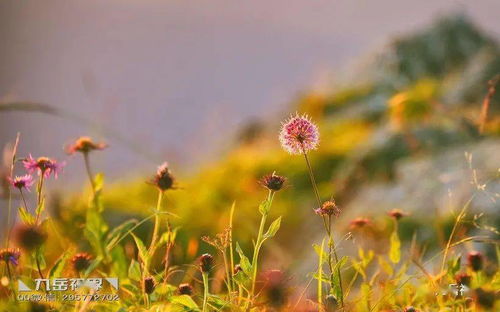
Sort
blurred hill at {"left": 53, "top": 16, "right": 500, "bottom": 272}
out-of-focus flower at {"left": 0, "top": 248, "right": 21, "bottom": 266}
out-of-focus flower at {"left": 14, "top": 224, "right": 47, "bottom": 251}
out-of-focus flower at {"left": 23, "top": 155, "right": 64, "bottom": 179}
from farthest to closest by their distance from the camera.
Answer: blurred hill at {"left": 53, "top": 16, "right": 500, "bottom": 272} < out-of-focus flower at {"left": 23, "top": 155, "right": 64, "bottom": 179} < out-of-focus flower at {"left": 0, "top": 248, "right": 21, "bottom": 266} < out-of-focus flower at {"left": 14, "top": 224, "right": 47, "bottom": 251}

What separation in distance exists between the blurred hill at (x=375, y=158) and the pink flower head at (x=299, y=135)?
47 centimetres

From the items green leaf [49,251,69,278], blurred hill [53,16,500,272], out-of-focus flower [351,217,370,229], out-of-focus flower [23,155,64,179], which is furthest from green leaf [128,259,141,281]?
out-of-focus flower [351,217,370,229]

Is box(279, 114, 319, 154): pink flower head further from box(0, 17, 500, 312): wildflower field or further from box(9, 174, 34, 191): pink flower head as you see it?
box(9, 174, 34, 191): pink flower head

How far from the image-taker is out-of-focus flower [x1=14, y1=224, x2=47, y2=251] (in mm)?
1277

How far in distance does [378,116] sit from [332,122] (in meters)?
0.86

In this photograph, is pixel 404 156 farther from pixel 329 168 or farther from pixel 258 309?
pixel 258 309

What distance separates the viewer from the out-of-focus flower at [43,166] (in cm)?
148

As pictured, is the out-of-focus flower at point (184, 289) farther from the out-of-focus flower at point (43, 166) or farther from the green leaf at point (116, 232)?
the out-of-focus flower at point (43, 166)

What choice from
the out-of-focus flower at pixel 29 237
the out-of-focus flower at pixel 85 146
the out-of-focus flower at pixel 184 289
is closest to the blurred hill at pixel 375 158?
the out-of-focus flower at pixel 184 289

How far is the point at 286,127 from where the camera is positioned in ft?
4.72

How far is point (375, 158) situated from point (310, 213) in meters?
→ 0.63

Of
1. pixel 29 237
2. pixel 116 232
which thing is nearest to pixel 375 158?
pixel 116 232

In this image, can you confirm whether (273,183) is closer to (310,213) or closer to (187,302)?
(187,302)

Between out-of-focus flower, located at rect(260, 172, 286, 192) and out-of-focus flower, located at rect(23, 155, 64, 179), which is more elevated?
out-of-focus flower, located at rect(23, 155, 64, 179)
